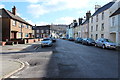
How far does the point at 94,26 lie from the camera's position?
37.7 m

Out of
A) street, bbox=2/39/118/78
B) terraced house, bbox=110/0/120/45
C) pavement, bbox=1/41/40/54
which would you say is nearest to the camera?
street, bbox=2/39/118/78

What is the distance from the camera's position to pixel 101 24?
108 ft

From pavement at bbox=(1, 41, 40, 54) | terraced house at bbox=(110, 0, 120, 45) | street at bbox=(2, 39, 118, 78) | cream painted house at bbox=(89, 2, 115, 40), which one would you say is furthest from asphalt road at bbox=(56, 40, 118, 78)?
cream painted house at bbox=(89, 2, 115, 40)

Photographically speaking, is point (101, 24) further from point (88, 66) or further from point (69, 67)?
point (69, 67)

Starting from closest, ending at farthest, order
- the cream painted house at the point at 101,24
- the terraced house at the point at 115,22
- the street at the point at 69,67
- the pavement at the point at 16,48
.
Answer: the street at the point at 69,67
the pavement at the point at 16,48
the terraced house at the point at 115,22
the cream painted house at the point at 101,24

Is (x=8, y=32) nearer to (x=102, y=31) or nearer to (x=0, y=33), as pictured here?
(x=0, y=33)

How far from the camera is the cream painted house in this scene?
98.7 feet

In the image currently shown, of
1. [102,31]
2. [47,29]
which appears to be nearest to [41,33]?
[47,29]

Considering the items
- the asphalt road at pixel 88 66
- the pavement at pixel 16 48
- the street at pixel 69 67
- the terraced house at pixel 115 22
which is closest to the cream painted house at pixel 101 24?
the terraced house at pixel 115 22

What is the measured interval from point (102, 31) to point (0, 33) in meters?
24.6

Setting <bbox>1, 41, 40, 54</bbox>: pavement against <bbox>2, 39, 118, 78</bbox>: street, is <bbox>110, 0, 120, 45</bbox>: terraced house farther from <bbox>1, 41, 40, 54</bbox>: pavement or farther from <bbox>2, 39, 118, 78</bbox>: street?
<bbox>1, 41, 40, 54</bbox>: pavement

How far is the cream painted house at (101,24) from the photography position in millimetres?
30086

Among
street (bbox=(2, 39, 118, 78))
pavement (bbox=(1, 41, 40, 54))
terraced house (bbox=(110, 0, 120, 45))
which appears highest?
terraced house (bbox=(110, 0, 120, 45))

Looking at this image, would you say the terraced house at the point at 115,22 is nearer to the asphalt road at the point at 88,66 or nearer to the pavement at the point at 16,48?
the asphalt road at the point at 88,66
